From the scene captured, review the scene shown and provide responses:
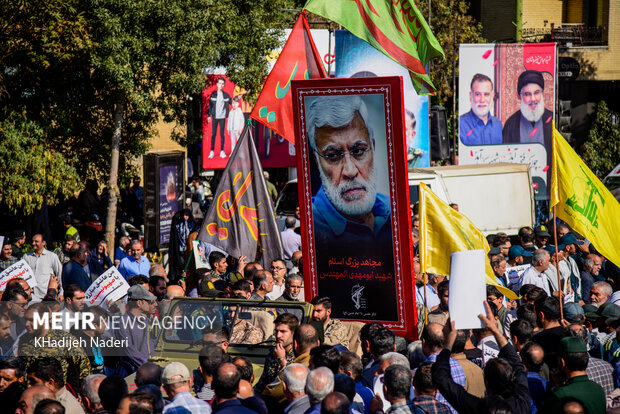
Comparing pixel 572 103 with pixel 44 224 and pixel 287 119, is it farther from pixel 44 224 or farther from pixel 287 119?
pixel 287 119

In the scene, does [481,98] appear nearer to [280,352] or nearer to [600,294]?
[600,294]

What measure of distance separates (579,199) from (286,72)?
4.05 m

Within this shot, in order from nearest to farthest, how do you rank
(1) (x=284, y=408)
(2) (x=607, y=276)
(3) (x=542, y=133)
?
(1) (x=284, y=408), (2) (x=607, y=276), (3) (x=542, y=133)

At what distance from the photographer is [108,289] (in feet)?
30.8

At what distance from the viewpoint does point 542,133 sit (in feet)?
68.6

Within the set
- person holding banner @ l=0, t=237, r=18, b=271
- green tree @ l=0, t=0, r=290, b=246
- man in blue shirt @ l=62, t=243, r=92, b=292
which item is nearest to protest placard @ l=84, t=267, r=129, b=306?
man in blue shirt @ l=62, t=243, r=92, b=292

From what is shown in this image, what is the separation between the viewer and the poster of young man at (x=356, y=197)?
8.52 metres

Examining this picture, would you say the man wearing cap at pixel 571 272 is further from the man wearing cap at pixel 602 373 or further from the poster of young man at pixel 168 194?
the poster of young man at pixel 168 194

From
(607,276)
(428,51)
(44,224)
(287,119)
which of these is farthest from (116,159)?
(607,276)

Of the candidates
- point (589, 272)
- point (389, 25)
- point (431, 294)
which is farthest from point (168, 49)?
point (589, 272)

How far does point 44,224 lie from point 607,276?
36.4 feet

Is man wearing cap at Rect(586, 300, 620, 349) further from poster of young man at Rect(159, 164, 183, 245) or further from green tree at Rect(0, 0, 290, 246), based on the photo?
green tree at Rect(0, 0, 290, 246)

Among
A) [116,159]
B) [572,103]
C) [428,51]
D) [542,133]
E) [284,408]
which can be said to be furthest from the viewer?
[572,103]

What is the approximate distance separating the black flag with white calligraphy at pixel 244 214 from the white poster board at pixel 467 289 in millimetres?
4707
